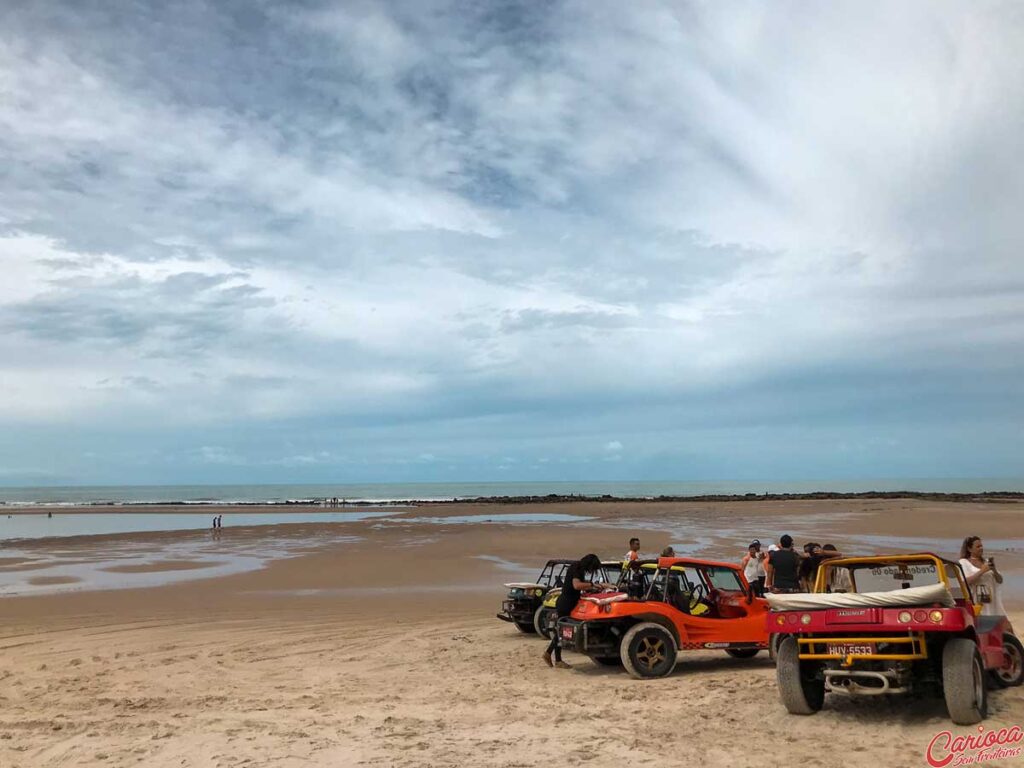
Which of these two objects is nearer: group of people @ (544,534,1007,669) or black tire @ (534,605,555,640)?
group of people @ (544,534,1007,669)

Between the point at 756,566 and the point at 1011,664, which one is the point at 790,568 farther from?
the point at 1011,664

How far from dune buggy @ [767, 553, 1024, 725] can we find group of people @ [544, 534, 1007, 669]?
66cm

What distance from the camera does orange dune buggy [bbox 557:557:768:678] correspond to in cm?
1081

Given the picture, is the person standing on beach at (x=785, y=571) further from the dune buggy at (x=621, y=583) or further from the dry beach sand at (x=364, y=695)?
the dune buggy at (x=621, y=583)

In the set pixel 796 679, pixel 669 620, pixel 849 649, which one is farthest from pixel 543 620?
pixel 849 649

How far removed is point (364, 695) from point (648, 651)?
12.3ft

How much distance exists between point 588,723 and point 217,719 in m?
3.96

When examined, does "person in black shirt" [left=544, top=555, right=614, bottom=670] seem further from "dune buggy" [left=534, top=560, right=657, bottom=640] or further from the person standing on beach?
the person standing on beach

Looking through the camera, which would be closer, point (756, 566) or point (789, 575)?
point (789, 575)

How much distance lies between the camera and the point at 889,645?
7801mm

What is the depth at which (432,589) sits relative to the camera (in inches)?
834

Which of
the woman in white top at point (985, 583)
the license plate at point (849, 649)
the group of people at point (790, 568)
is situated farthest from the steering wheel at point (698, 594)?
the license plate at point (849, 649)

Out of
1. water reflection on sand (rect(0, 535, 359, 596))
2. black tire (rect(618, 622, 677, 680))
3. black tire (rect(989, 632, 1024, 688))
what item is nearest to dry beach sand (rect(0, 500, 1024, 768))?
black tire (rect(618, 622, 677, 680))

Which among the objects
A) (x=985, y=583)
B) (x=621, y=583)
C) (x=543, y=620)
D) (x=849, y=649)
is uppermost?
(x=985, y=583)
